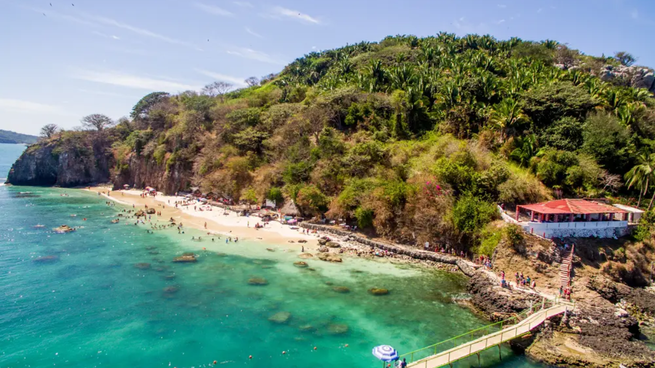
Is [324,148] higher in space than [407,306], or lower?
higher

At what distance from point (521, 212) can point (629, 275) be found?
9160mm

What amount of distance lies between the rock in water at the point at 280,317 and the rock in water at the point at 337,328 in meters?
2.98

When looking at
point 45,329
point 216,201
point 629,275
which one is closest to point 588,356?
A: point 629,275

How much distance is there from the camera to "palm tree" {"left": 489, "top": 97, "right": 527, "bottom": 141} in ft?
135

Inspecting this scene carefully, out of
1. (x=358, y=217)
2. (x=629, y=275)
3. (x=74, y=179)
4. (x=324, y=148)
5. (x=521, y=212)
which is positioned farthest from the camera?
(x=74, y=179)

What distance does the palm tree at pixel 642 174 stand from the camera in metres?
33.3

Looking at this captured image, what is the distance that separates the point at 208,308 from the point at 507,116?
121 feet

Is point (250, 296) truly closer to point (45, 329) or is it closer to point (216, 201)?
point (45, 329)

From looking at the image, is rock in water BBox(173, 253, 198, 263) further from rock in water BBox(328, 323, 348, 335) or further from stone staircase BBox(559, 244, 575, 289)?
stone staircase BBox(559, 244, 575, 289)

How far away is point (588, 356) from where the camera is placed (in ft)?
65.2

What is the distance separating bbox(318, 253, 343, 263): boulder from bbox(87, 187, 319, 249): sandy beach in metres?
3.44

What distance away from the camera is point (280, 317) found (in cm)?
2405

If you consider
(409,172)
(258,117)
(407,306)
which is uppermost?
(258,117)

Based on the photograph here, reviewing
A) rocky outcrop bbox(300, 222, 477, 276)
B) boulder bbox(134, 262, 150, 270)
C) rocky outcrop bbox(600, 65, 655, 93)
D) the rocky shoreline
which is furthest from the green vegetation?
boulder bbox(134, 262, 150, 270)
